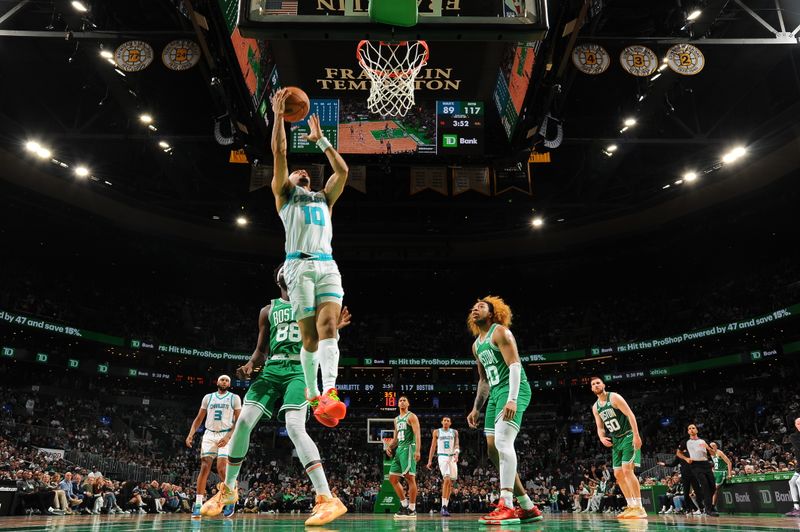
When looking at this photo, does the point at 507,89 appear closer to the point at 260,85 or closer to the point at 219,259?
the point at 260,85

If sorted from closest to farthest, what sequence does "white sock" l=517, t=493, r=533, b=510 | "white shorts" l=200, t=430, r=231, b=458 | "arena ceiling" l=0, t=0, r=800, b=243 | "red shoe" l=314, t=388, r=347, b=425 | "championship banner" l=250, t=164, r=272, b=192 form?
"red shoe" l=314, t=388, r=347, b=425, "white sock" l=517, t=493, r=533, b=510, "white shorts" l=200, t=430, r=231, b=458, "arena ceiling" l=0, t=0, r=800, b=243, "championship banner" l=250, t=164, r=272, b=192

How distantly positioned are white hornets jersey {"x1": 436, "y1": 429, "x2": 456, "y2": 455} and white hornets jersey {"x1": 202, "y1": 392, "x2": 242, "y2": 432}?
501cm

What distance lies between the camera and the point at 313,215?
16.8 feet

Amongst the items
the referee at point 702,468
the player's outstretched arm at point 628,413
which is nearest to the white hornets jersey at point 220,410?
the player's outstretched arm at point 628,413

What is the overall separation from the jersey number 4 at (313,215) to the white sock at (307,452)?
6.00ft

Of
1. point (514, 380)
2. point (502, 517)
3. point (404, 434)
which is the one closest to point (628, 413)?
point (514, 380)

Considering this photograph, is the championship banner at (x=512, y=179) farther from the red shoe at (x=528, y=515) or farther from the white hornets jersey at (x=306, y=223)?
the white hornets jersey at (x=306, y=223)

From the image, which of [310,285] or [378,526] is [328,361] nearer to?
[310,285]

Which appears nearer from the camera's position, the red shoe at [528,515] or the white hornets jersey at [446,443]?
the red shoe at [528,515]

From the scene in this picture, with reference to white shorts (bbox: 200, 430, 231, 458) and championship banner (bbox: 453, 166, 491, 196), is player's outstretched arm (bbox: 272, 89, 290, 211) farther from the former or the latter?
championship banner (bbox: 453, 166, 491, 196)

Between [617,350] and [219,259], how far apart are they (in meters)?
23.8

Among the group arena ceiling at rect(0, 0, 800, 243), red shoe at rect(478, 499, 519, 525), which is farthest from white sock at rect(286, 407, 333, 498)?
arena ceiling at rect(0, 0, 800, 243)

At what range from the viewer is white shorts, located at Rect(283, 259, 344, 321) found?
4852mm

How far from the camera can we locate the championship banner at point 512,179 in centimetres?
1656
